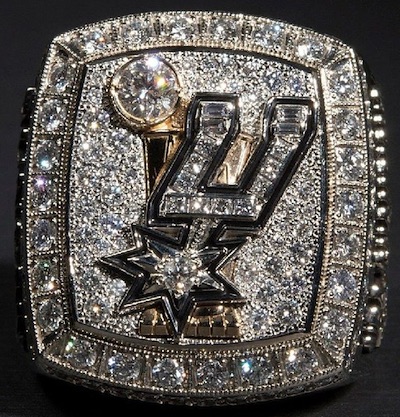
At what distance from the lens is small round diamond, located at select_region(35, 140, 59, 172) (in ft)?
4.60

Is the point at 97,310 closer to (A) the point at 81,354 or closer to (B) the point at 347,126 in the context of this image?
(A) the point at 81,354

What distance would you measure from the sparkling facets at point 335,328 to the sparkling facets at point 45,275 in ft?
1.27

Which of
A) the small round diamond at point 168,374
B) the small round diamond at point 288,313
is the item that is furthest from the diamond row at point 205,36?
the small round diamond at point 168,374

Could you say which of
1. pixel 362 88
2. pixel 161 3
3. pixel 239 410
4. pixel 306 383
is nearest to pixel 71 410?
pixel 239 410

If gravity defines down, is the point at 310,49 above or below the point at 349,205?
above

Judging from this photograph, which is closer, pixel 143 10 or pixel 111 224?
pixel 111 224

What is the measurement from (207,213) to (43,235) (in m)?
0.24

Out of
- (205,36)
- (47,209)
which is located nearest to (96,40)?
(205,36)

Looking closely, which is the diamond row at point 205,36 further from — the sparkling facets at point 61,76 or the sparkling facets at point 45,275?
the sparkling facets at point 45,275

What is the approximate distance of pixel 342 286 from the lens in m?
1.38

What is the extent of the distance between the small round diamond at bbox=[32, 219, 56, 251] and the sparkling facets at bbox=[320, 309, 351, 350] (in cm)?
41

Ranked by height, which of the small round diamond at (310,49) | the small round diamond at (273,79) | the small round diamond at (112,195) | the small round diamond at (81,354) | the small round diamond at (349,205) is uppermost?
the small round diamond at (310,49)

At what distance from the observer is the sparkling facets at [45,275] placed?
1.39 m

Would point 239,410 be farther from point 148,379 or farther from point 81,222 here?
point 81,222
